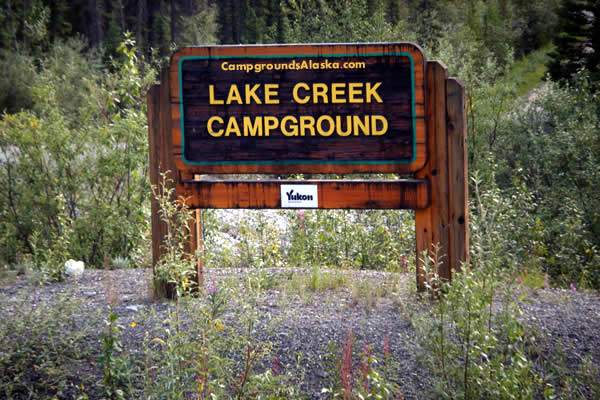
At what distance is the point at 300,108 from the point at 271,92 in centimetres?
26

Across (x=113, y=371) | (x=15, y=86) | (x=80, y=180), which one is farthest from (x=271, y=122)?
(x=15, y=86)

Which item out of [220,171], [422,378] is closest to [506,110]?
[220,171]

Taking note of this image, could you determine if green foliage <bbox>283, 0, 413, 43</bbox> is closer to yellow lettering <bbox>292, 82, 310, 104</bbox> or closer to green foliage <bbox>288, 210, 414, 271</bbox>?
green foliage <bbox>288, 210, 414, 271</bbox>

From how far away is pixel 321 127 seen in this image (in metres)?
4.85

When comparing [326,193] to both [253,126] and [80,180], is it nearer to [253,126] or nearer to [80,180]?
[253,126]

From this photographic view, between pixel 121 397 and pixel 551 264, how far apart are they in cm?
563

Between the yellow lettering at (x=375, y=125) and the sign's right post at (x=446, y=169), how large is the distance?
338mm

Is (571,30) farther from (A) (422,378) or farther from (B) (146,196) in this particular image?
(A) (422,378)

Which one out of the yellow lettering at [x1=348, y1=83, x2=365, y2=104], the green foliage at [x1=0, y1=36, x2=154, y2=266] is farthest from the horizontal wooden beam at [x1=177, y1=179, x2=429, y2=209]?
the green foliage at [x1=0, y1=36, x2=154, y2=266]

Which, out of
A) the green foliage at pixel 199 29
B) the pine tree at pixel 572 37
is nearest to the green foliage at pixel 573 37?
the pine tree at pixel 572 37

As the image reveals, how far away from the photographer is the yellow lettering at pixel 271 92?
4859mm

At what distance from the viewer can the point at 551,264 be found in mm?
7172

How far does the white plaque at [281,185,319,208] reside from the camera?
4902mm

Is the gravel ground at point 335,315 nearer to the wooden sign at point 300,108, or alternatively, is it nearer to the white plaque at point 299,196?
the white plaque at point 299,196
